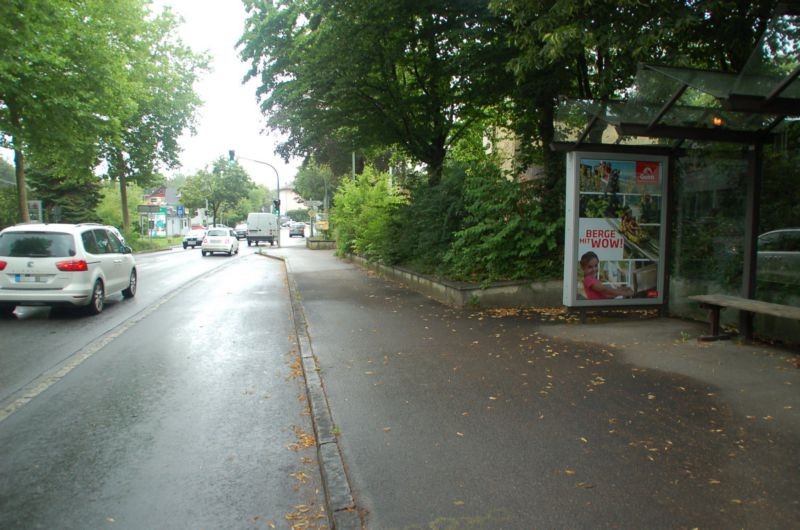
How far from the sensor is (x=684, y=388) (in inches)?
215

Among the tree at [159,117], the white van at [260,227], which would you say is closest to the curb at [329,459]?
the tree at [159,117]

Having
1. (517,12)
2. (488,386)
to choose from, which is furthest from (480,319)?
(517,12)

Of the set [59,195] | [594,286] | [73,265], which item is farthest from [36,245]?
[59,195]

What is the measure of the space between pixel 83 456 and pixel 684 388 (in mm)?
5151

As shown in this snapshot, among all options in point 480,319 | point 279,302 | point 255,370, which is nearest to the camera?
point 255,370

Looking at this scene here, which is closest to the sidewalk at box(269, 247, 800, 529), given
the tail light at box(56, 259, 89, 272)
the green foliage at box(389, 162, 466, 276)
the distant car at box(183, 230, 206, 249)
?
the green foliage at box(389, 162, 466, 276)

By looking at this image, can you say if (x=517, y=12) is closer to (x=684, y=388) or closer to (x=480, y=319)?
(x=480, y=319)

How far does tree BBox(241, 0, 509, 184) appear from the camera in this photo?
1180 cm

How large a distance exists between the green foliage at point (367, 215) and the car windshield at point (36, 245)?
8.48m

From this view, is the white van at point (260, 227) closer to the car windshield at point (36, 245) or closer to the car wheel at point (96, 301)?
the car wheel at point (96, 301)

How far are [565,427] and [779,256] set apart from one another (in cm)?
486

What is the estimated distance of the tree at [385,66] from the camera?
11.8m

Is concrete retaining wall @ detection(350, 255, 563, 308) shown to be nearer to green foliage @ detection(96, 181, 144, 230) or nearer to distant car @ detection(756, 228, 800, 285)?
distant car @ detection(756, 228, 800, 285)

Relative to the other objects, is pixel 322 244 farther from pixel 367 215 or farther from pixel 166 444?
pixel 166 444
